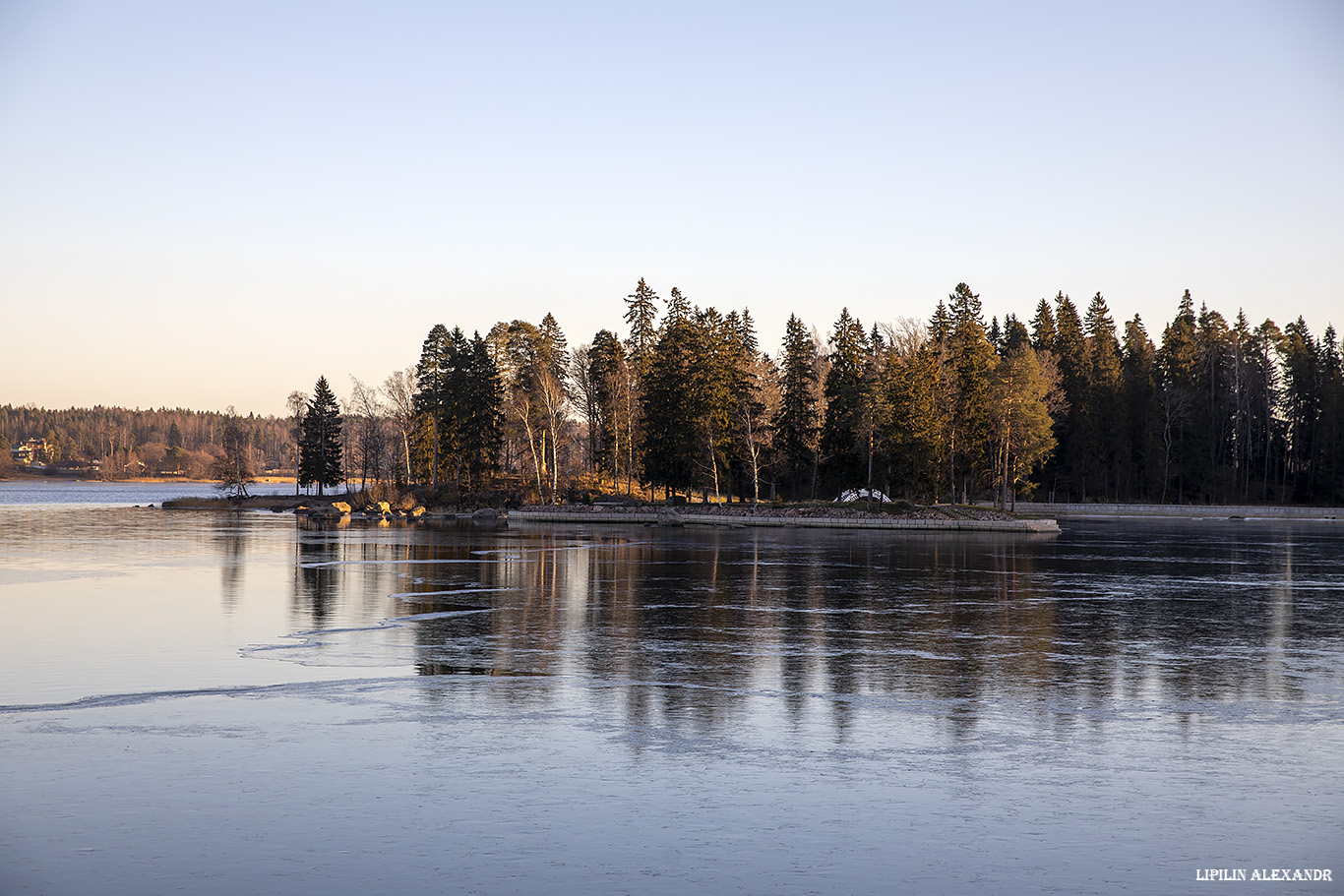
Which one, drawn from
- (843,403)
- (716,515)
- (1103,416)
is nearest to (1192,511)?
(1103,416)

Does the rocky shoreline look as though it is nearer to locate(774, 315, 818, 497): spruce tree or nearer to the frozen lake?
locate(774, 315, 818, 497): spruce tree

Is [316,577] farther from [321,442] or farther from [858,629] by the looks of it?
[321,442]

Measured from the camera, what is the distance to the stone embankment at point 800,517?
6612 centimetres

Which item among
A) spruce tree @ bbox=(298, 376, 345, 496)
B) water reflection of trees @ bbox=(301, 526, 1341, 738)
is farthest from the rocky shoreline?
water reflection of trees @ bbox=(301, 526, 1341, 738)

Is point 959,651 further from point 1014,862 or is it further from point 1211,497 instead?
point 1211,497

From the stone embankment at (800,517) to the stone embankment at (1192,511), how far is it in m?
17.2

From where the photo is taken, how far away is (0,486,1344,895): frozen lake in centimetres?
761

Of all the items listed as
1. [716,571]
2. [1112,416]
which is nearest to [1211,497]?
[1112,416]

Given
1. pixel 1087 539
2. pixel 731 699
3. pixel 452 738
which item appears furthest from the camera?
pixel 1087 539

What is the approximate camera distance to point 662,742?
36.1 feet

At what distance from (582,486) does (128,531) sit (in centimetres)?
3774

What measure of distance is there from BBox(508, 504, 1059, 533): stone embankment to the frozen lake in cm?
4023

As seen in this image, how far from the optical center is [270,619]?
20.7m

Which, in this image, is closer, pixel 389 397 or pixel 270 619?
pixel 270 619
